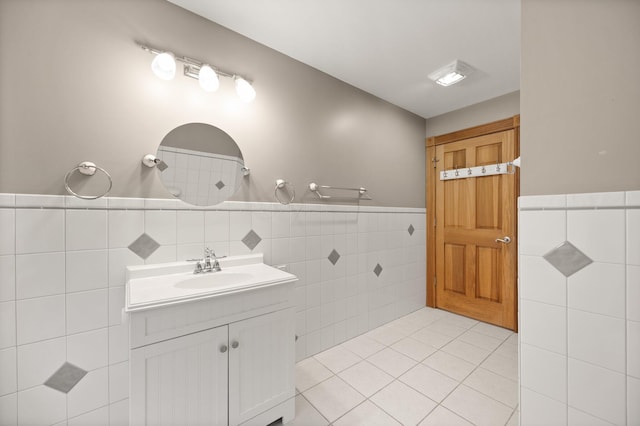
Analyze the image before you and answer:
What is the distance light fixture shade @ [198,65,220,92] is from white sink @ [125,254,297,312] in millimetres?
1033

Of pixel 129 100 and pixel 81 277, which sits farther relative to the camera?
pixel 129 100

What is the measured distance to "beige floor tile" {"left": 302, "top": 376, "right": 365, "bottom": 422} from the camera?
1434mm

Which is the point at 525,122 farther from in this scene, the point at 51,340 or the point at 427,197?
the point at 51,340

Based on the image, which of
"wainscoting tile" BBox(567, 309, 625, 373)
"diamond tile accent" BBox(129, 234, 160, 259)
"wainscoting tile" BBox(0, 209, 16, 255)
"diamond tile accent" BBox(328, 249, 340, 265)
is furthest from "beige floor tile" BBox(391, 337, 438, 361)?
"wainscoting tile" BBox(0, 209, 16, 255)

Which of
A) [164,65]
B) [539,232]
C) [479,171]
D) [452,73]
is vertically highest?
[452,73]

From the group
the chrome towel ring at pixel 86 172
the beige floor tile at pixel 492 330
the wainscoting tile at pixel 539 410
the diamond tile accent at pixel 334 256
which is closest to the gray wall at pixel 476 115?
the diamond tile accent at pixel 334 256

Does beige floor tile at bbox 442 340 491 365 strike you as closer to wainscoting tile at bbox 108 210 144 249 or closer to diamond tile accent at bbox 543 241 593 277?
diamond tile accent at bbox 543 241 593 277

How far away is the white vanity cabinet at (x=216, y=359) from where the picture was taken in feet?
3.18

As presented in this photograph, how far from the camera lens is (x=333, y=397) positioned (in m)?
1.54

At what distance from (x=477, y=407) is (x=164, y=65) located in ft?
8.58

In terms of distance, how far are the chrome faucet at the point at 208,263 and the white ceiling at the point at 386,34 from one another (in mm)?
1436

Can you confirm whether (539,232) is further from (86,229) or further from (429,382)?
(86,229)

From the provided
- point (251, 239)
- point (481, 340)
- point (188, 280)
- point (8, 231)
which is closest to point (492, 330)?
point (481, 340)

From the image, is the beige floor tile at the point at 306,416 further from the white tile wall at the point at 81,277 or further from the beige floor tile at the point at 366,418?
the white tile wall at the point at 81,277
